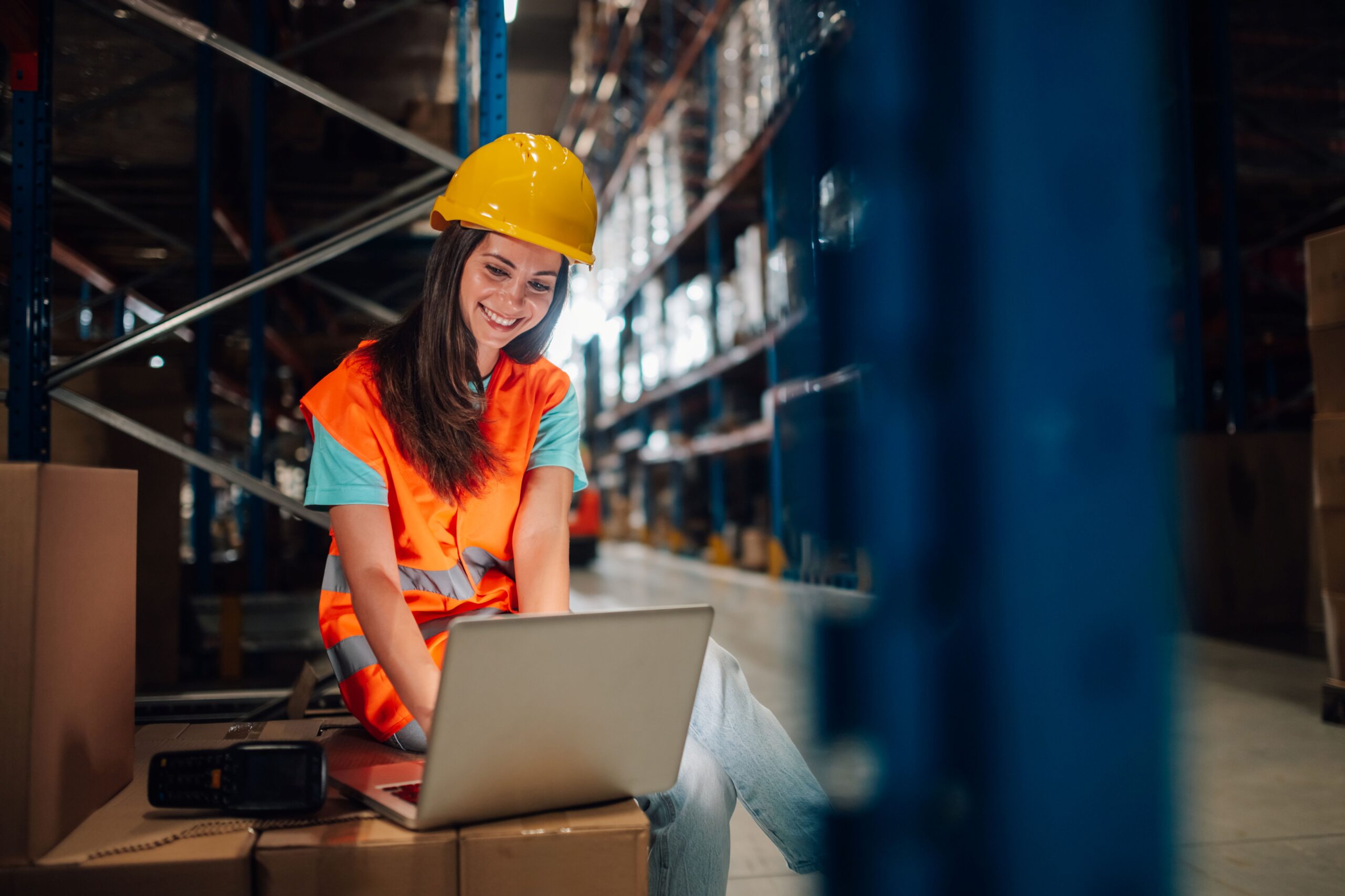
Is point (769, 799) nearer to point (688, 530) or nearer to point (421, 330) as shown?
point (421, 330)

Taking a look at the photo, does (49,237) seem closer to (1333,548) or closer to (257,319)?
(257,319)

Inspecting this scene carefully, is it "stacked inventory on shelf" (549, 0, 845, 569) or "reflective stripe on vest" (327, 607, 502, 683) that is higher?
"stacked inventory on shelf" (549, 0, 845, 569)

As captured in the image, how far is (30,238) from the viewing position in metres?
2.18

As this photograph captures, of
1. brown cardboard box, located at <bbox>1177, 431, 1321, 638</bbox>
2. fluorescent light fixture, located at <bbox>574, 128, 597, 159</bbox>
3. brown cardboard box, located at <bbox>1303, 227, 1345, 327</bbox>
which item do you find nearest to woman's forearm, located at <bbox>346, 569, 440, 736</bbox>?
brown cardboard box, located at <bbox>1303, 227, 1345, 327</bbox>

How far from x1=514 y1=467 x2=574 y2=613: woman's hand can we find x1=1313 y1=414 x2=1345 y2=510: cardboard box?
2.88m

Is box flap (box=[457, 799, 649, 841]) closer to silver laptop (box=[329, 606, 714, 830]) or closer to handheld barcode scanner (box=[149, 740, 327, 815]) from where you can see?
silver laptop (box=[329, 606, 714, 830])

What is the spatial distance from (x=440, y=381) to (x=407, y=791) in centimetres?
61

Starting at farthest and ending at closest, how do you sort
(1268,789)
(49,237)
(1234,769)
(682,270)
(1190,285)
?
(682,270)
(1190,285)
(1234,769)
(1268,789)
(49,237)

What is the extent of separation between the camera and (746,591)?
23.2 ft

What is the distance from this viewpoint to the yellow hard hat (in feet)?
4.51

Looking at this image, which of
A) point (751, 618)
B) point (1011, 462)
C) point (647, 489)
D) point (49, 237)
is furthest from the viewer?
point (647, 489)

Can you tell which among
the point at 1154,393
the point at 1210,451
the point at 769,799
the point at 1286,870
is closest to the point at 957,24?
the point at 1154,393

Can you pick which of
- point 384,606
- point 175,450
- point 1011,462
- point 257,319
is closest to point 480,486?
point 384,606

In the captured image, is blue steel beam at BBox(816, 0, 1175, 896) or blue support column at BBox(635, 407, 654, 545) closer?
blue steel beam at BBox(816, 0, 1175, 896)
